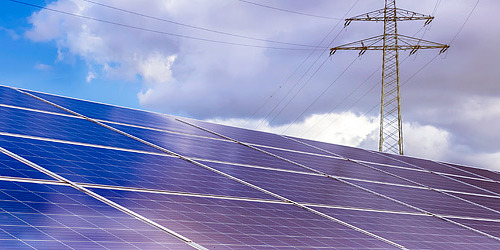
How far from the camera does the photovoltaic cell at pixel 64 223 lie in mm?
9555

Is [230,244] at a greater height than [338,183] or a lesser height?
lesser

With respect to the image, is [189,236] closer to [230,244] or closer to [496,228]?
[230,244]

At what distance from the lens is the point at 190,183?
15.4m

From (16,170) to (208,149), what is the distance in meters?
9.09

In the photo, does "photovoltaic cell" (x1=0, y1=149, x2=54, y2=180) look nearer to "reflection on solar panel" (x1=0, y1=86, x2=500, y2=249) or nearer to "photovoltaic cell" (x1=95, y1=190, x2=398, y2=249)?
"reflection on solar panel" (x1=0, y1=86, x2=500, y2=249)

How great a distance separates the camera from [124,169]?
49.1ft

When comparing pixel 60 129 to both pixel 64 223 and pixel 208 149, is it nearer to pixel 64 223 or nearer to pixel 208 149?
pixel 208 149

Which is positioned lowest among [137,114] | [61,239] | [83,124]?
[61,239]

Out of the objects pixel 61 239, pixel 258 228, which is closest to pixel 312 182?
pixel 258 228

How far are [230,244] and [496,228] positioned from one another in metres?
12.6

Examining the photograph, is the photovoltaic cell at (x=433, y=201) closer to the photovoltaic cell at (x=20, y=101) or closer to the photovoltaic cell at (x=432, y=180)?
the photovoltaic cell at (x=432, y=180)

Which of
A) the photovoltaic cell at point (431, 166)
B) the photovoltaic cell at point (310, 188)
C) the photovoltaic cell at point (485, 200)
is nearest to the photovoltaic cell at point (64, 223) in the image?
the photovoltaic cell at point (310, 188)

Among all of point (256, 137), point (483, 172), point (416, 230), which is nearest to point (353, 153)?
point (256, 137)

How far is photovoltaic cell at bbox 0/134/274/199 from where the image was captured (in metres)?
13.7
